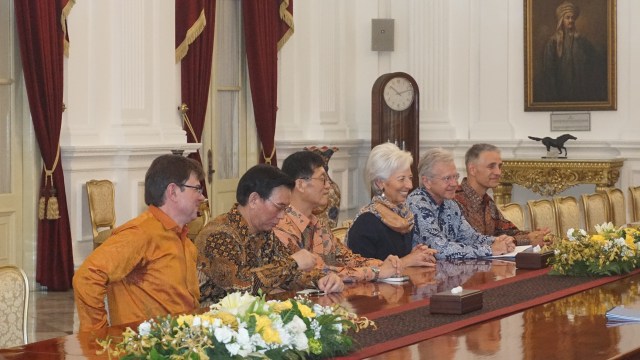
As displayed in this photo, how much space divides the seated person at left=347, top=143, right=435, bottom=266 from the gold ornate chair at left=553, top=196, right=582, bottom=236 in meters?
2.25

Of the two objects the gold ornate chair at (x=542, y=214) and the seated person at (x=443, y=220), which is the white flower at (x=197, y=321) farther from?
the gold ornate chair at (x=542, y=214)

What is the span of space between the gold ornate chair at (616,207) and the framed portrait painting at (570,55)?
357 centimetres

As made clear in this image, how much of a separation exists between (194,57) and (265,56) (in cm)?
121

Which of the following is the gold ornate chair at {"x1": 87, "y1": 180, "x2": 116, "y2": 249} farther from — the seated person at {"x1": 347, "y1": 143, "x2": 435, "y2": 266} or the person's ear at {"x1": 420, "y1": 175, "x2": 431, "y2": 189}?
the seated person at {"x1": 347, "y1": 143, "x2": 435, "y2": 266}

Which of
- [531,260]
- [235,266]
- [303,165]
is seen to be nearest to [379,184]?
[303,165]

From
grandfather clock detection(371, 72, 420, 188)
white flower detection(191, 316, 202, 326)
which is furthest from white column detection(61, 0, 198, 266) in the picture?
white flower detection(191, 316, 202, 326)

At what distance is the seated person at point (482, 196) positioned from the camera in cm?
730

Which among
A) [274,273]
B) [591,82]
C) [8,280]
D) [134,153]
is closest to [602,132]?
[591,82]

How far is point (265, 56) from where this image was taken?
12250 mm

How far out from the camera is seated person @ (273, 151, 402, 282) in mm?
5504

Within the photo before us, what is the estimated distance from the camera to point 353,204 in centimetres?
1411

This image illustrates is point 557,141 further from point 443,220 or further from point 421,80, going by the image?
point 443,220

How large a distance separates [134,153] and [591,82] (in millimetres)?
5450

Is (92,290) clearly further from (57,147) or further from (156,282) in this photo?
(57,147)
